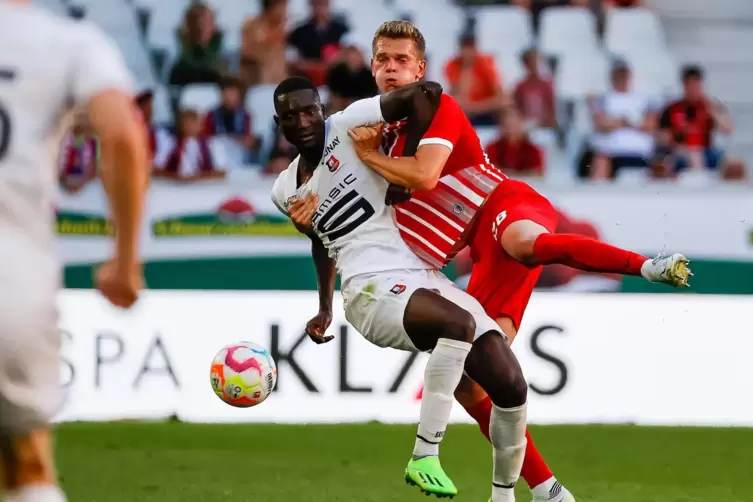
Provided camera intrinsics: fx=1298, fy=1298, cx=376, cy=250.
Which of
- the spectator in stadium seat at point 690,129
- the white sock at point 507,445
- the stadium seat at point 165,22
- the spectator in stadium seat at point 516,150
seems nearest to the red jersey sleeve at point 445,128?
the white sock at point 507,445

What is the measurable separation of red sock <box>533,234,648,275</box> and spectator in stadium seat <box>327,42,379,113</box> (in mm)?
6647

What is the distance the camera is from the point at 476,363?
17.3 ft

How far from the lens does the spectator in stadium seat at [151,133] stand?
12.1 m

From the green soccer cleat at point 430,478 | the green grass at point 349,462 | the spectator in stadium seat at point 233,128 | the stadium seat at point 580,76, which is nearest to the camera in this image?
the green soccer cleat at point 430,478

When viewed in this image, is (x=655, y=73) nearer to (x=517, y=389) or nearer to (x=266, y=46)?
(x=266, y=46)

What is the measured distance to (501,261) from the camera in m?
5.97

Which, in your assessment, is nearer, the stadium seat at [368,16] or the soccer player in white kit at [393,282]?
the soccer player in white kit at [393,282]

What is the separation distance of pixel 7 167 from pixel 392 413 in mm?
6726

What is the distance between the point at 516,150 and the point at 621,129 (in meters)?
1.44

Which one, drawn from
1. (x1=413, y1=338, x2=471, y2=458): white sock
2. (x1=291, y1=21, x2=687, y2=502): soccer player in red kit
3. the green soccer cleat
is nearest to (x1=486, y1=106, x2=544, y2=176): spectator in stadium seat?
(x1=291, y1=21, x2=687, y2=502): soccer player in red kit

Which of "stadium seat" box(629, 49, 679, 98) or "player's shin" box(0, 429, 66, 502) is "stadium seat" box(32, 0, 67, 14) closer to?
"stadium seat" box(629, 49, 679, 98)

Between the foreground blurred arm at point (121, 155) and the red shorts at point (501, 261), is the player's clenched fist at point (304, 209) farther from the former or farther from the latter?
the foreground blurred arm at point (121, 155)

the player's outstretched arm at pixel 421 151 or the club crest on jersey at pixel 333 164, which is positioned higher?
the player's outstretched arm at pixel 421 151

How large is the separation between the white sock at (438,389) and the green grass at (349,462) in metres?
1.31
